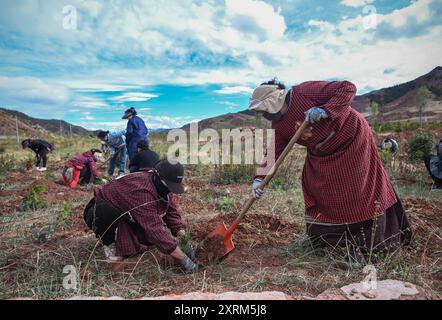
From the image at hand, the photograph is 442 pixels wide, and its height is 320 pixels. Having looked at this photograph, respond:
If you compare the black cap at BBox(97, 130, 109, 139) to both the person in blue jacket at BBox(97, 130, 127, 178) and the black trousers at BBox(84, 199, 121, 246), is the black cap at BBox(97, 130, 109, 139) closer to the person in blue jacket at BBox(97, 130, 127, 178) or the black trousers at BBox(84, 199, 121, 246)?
the person in blue jacket at BBox(97, 130, 127, 178)

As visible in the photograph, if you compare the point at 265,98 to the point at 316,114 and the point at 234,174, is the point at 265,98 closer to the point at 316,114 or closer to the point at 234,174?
the point at 316,114

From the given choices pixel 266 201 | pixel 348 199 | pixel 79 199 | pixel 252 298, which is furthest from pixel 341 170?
pixel 79 199

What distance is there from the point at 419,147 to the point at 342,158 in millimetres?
5929

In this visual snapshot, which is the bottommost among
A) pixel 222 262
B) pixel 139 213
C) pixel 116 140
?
pixel 222 262

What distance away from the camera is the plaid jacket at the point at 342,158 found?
96.4 inches

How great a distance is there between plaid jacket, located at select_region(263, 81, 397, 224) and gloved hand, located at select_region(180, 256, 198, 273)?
Result: 38.7 inches

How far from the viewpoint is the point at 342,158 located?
246 centimetres

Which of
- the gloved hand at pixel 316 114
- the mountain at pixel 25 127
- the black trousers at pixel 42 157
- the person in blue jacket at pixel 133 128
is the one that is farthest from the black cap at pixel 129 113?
the mountain at pixel 25 127

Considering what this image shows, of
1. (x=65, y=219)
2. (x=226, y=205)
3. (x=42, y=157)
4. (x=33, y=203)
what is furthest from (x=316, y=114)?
(x=42, y=157)

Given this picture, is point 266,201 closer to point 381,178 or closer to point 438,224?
point 438,224

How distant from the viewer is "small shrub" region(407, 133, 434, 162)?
7402 mm

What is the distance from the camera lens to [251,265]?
2650mm

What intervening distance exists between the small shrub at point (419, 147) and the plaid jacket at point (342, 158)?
5.47m

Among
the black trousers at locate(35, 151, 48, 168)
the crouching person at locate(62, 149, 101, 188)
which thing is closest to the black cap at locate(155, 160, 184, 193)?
the crouching person at locate(62, 149, 101, 188)
